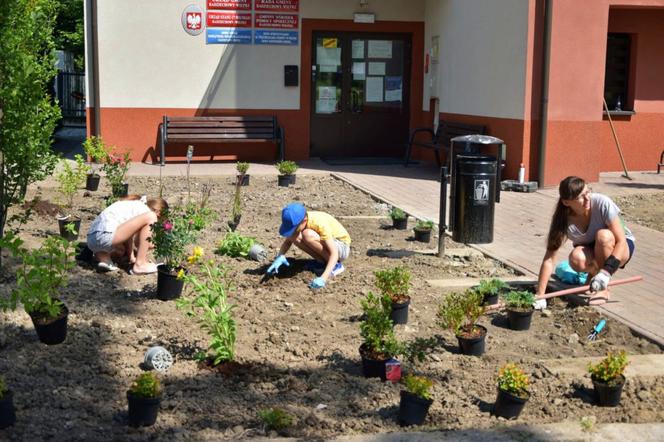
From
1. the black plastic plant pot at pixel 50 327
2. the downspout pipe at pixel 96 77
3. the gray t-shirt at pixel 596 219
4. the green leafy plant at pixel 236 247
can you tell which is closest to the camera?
the black plastic plant pot at pixel 50 327

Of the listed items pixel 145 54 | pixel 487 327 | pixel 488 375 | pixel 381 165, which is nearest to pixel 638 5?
pixel 381 165

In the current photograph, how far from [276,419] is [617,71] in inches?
517

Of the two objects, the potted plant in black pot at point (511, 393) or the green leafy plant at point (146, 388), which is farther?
the potted plant in black pot at point (511, 393)

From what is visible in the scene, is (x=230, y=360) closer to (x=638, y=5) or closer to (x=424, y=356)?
(x=424, y=356)

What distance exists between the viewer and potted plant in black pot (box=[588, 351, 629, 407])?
4.84m

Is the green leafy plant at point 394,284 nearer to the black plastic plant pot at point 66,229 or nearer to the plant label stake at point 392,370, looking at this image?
the plant label stake at point 392,370

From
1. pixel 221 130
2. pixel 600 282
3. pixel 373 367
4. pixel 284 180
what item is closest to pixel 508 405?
pixel 373 367

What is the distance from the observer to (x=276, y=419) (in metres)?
4.43

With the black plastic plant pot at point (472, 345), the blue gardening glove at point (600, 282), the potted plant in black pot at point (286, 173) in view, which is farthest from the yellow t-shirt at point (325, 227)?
the potted plant in black pot at point (286, 173)

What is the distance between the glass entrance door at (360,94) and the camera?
1750 centimetres

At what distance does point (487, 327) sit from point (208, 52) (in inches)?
457

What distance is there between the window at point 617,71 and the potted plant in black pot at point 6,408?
1349cm

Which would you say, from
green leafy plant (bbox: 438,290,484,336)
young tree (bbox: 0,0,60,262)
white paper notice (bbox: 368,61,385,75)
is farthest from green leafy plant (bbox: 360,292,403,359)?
white paper notice (bbox: 368,61,385,75)

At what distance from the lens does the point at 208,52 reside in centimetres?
1675
